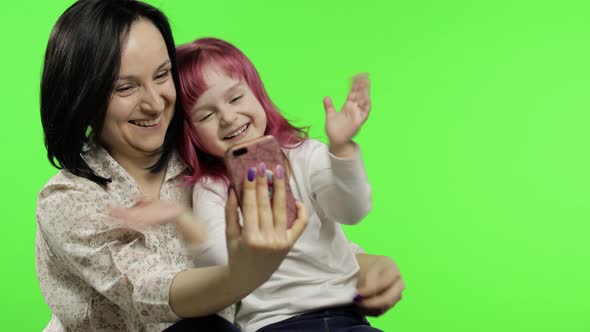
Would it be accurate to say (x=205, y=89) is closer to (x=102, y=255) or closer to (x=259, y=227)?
(x=102, y=255)

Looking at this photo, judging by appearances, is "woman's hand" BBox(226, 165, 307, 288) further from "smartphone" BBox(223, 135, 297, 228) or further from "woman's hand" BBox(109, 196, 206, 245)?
"woman's hand" BBox(109, 196, 206, 245)

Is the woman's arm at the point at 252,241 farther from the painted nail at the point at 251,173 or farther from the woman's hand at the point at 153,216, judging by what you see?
the woman's hand at the point at 153,216

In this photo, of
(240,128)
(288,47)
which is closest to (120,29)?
(240,128)

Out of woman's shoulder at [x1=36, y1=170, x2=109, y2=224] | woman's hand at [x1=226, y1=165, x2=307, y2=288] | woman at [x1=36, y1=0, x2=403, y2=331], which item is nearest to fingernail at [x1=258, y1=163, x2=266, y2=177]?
woman's hand at [x1=226, y1=165, x2=307, y2=288]

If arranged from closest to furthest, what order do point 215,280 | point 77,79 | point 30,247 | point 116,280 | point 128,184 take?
point 215,280 → point 116,280 → point 77,79 → point 128,184 → point 30,247

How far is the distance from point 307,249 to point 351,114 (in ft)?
1.02

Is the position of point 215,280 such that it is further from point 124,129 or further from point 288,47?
point 288,47

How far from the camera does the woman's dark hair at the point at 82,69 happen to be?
1.41 meters

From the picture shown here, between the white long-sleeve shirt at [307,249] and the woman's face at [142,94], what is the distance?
146 mm

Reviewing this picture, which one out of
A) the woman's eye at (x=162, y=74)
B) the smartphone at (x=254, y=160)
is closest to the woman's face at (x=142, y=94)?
the woman's eye at (x=162, y=74)

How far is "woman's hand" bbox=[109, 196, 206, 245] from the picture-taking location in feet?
4.09

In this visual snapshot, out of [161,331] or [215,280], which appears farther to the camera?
[161,331]

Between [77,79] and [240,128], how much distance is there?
0.98 feet

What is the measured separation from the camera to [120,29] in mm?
1424
